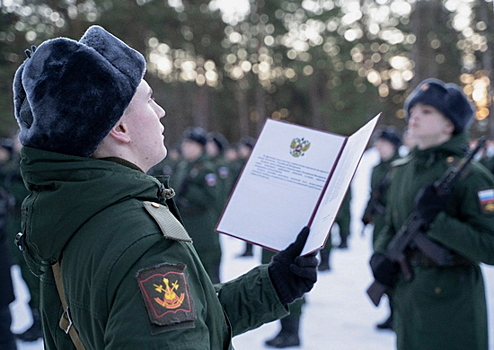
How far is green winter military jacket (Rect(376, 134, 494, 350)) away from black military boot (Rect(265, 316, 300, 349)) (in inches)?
71.6

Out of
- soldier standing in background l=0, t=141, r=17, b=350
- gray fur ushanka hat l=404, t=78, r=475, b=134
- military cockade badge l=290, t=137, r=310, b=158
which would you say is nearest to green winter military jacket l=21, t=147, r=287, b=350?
military cockade badge l=290, t=137, r=310, b=158

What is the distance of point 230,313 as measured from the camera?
1.63 m

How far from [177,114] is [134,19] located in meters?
11.0

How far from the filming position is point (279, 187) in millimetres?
1751

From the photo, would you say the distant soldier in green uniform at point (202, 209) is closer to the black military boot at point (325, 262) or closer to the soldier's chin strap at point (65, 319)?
the black military boot at point (325, 262)

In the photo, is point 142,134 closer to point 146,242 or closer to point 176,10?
point 146,242

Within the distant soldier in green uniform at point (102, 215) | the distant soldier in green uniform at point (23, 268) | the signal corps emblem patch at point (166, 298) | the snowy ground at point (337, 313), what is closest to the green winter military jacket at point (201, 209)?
the snowy ground at point (337, 313)

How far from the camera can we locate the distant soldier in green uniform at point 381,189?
216 inches

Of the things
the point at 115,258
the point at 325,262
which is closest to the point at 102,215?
the point at 115,258

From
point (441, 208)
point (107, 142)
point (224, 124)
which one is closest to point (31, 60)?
point (107, 142)

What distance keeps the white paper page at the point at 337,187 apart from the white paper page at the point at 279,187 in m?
0.05

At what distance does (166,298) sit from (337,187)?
77cm

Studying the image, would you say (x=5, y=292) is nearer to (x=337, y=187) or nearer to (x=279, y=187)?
(x=279, y=187)

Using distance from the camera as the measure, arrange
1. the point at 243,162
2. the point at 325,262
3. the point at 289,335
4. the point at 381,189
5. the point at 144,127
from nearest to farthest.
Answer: the point at 144,127 < the point at 289,335 < the point at 381,189 < the point at 325,262 < the point at 243,162
